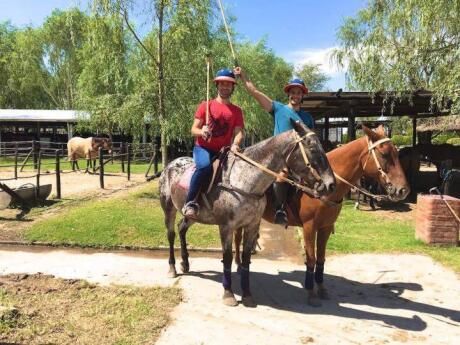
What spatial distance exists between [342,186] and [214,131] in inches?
61.4

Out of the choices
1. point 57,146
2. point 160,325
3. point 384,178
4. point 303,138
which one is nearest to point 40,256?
point 160,325

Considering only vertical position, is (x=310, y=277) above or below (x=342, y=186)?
below

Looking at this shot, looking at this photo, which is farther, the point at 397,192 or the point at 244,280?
the point at 244,280

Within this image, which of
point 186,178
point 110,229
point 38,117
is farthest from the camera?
point 38,117

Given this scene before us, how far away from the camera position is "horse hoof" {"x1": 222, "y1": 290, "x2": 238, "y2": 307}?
4863mm

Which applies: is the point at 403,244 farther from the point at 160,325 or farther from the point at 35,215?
the point at 35,215

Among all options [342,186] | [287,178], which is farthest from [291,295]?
[287,178]

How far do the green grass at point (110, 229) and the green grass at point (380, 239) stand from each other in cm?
235

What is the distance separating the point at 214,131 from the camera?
4.88m

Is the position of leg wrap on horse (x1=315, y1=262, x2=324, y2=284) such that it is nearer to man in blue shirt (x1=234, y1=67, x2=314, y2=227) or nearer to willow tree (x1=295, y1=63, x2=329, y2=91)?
man in blue shirt (x1=234, y1=67, x2=314, y2=227)

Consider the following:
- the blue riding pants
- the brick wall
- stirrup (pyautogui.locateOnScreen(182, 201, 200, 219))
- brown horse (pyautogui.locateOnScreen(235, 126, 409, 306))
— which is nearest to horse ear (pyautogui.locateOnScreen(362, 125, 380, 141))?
brown horse (pyautogui.locateOnScreen(235, 126, 409, 306))

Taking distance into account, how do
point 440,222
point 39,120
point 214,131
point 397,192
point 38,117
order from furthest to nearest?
point 38,117, point 39,120, point 440,222, point 214,131, point 397,192

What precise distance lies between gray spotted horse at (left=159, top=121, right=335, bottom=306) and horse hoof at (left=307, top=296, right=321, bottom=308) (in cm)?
69

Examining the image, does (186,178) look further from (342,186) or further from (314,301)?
(314,301)
